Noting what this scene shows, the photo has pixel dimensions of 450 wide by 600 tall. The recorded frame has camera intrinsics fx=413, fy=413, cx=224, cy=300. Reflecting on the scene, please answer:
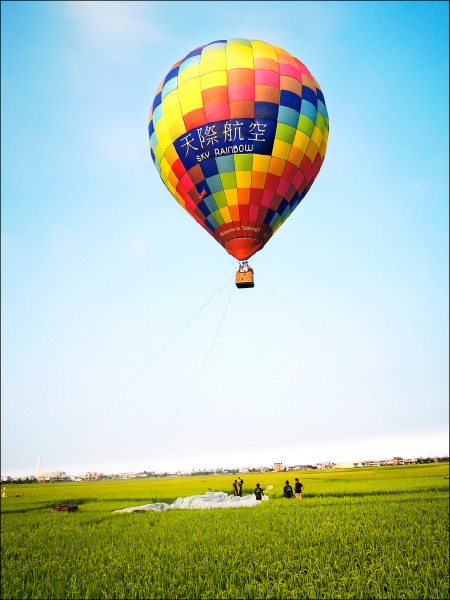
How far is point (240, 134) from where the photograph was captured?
13938 millimetres

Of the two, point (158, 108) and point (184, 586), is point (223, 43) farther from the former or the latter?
point (184, 586)

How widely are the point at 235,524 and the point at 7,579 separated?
21.9 feet

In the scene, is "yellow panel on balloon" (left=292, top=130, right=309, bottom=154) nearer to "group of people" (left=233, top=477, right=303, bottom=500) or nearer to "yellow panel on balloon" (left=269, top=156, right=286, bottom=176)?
"yellow panel on balloon" (left=269, top=156, right=286, bottom=176)

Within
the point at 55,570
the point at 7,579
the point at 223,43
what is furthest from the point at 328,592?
the point at 223,43

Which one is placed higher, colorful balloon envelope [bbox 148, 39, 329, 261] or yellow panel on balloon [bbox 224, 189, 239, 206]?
colorful balloon envelope [bbox 148, 39, 329, 261]

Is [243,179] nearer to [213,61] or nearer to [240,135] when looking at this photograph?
[240,135]

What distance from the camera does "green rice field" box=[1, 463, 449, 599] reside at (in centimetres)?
702

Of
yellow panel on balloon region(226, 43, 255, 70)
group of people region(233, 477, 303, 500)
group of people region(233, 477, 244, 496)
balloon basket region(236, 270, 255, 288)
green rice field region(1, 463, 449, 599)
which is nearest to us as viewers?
green rice field region(1, 463, 449, 599)

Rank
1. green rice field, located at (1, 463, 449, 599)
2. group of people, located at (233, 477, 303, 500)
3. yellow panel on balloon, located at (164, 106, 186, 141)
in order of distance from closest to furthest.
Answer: green rice field, located at (1, 463, 449, 599)
yellow panel on balloon, located at (164, 106, 186, 141)
group of people, located at (233, 477, 303, 500)

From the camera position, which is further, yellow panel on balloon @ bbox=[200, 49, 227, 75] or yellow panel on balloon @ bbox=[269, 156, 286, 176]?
yellow panel on balloon @ bbox=[269, 156, 286, 176]

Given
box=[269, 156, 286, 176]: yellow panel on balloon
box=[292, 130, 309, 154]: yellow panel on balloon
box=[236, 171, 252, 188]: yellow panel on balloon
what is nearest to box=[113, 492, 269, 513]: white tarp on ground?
box=[236, 171, 252, 188]: yellow panel on balloon

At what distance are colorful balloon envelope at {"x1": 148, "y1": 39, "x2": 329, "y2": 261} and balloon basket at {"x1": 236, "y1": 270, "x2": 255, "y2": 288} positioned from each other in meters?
0.71

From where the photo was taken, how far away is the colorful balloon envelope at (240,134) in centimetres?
1406

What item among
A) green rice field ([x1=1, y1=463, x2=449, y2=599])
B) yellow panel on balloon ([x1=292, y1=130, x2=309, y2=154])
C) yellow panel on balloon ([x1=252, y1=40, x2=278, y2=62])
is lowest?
green rice field ([x1=1, y1=463, x2=449, y2=599])
